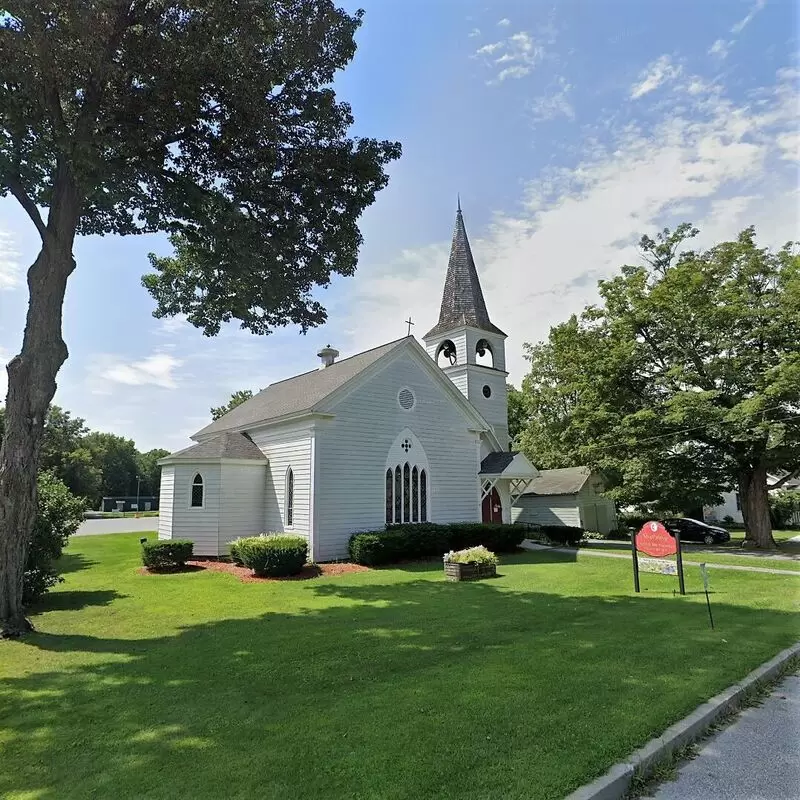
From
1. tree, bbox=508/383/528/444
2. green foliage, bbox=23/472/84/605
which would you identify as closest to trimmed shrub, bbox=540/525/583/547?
green foliage, bbox=23/472/84/605

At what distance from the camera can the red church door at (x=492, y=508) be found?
23.9 m

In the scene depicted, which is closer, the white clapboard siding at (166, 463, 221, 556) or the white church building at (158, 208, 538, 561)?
the white church building at (158, 208, 538, 561)

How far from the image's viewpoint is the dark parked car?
27641 mm

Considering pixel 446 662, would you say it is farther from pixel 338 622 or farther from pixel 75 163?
pixel 75 163

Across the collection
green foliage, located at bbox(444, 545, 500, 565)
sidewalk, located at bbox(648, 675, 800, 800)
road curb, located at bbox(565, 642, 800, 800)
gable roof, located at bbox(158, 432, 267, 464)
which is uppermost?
gable roof, located at bbox(158, 432, 267, 464)

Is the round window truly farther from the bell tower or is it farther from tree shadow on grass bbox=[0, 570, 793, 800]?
tree shadow on grass bbox=[0, 570, 793, 800]

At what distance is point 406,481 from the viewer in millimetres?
19609

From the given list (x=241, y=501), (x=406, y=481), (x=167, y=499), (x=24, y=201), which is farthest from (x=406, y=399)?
(x=24, y=201)

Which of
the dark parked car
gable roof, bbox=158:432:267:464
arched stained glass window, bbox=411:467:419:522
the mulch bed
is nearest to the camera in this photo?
the mulch bed

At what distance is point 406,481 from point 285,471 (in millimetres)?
4473

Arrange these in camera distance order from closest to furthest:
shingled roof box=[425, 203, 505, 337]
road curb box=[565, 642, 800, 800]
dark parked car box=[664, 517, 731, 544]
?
road curb box=[565, 642, 800, 800], shingled roof box=[425, 203, 505, 337], dark parked car box=[664, 517, 731, 544]

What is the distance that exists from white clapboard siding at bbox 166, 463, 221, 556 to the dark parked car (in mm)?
22039

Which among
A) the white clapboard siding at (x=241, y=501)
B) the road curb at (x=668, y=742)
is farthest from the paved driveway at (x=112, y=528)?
the road curb at (x=668, y=742)

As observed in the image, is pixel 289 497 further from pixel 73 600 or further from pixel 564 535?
pixel 564 535
